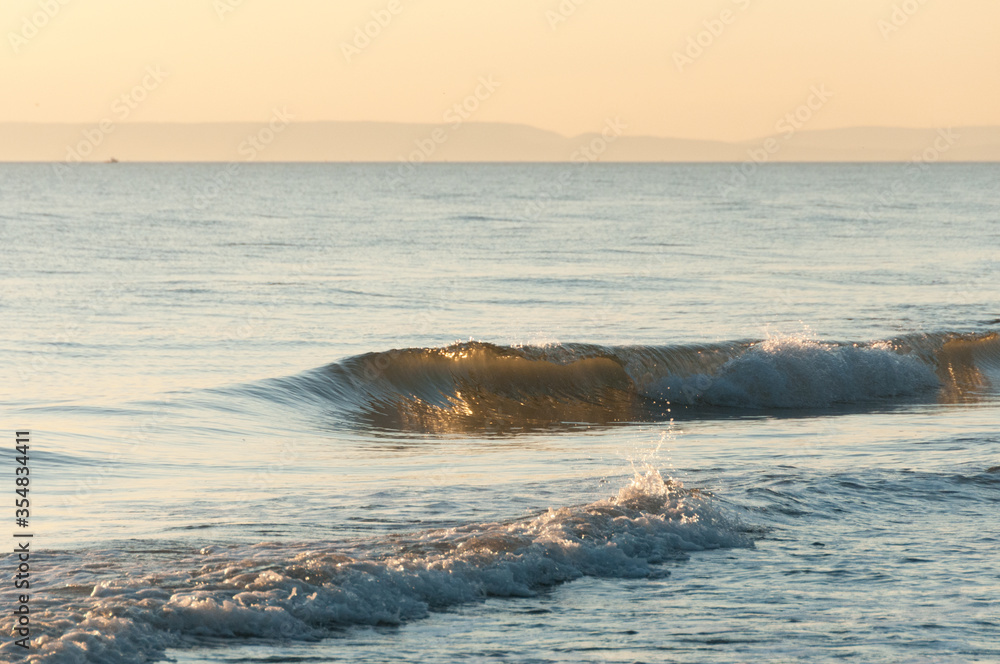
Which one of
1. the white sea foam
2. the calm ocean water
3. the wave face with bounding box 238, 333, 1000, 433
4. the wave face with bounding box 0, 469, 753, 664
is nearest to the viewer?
the wave face with bounding box 0, 469, 753, 664

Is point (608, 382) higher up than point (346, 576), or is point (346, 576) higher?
point (608, 382)

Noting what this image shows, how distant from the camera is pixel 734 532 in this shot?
8922mm

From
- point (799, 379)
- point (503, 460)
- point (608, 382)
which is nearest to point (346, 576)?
point (503, 460)

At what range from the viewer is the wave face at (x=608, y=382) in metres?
17.0

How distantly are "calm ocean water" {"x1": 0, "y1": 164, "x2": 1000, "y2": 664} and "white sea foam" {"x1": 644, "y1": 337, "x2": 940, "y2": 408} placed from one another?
0.22ft

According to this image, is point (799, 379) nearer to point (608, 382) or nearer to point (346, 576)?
point (608, 382)

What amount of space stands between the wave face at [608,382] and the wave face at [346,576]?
24.3 ft

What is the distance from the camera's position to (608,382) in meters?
19.1

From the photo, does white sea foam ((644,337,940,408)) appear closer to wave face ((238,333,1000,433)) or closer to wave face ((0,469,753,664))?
wave face ((238,333,1000,433))

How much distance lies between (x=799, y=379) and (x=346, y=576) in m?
13.8

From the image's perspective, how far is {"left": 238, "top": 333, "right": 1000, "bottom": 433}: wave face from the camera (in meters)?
17.0

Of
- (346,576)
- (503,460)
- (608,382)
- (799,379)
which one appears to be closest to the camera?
(346,576)

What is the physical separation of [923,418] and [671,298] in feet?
40.8

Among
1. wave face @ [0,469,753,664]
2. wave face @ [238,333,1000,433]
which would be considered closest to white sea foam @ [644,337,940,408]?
wave face @ [238,333,1000,433]
